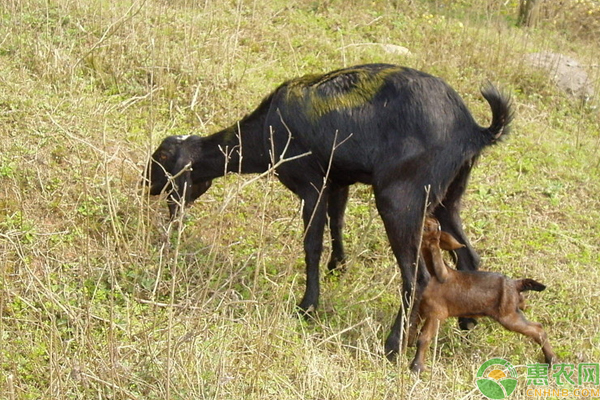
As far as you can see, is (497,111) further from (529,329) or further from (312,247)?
(312,247)

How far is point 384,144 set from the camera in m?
5.25

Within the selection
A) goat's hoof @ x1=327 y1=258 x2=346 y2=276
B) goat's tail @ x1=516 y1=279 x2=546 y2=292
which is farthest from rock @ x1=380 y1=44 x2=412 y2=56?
goat's tail @ x1=516 y1=279 x2=546 y2=292

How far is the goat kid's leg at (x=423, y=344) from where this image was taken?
200 inches

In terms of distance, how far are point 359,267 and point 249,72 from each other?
334 centimetres

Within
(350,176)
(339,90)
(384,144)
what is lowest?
(350,176)

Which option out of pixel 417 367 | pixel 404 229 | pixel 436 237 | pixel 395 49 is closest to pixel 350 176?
pixel 404 229

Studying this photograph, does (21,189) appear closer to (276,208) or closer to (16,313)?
(16,313)

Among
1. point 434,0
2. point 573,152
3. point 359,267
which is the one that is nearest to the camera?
point 359,267

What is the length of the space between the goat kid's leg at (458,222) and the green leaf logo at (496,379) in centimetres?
49

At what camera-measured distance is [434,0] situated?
11.9 meters

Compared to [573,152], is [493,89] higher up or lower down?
higher up

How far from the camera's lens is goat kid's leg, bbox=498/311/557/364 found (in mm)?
5117

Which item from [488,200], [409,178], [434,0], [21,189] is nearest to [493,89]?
[409,178]

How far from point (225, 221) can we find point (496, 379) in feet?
9.39
